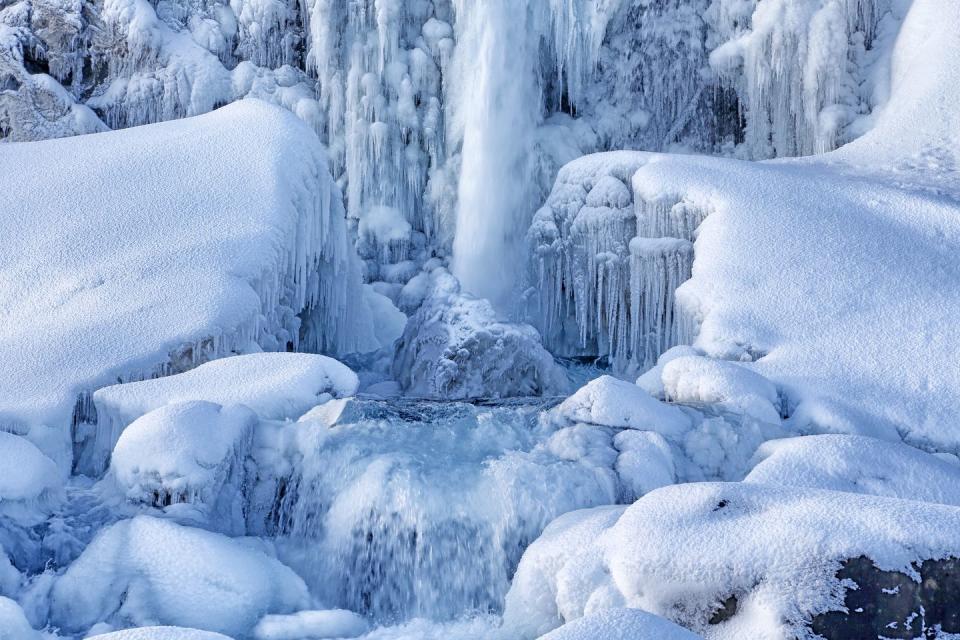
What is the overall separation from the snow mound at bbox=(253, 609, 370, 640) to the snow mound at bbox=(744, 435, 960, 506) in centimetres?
207

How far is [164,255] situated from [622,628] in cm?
549

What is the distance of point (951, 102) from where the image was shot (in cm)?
991

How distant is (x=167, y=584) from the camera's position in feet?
15.8

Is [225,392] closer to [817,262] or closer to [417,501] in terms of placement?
[417,501]

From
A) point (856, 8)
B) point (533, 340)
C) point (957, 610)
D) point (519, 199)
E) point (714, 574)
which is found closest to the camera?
point (957, 610)

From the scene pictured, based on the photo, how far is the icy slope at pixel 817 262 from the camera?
21.4 feet

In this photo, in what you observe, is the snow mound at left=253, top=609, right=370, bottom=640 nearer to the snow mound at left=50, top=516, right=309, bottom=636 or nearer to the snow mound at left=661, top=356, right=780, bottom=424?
the snow mound at left=50, top=516, right=309, bottom=636

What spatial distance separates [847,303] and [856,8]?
5045 millimetres

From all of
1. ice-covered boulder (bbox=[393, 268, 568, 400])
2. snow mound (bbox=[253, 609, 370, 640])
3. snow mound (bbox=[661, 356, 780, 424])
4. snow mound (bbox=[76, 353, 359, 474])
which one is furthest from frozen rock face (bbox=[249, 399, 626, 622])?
ice-covered boulder (bbox=[393, 268, 568, 400])

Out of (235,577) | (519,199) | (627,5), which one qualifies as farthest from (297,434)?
(627,5)

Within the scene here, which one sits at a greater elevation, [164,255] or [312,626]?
[164,255]

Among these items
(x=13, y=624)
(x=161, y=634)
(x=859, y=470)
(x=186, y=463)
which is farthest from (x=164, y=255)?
(x=859, y=470)

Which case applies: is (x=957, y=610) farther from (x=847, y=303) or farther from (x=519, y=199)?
(x=519, y=199)

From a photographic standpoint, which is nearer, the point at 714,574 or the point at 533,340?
the point at 714,574
